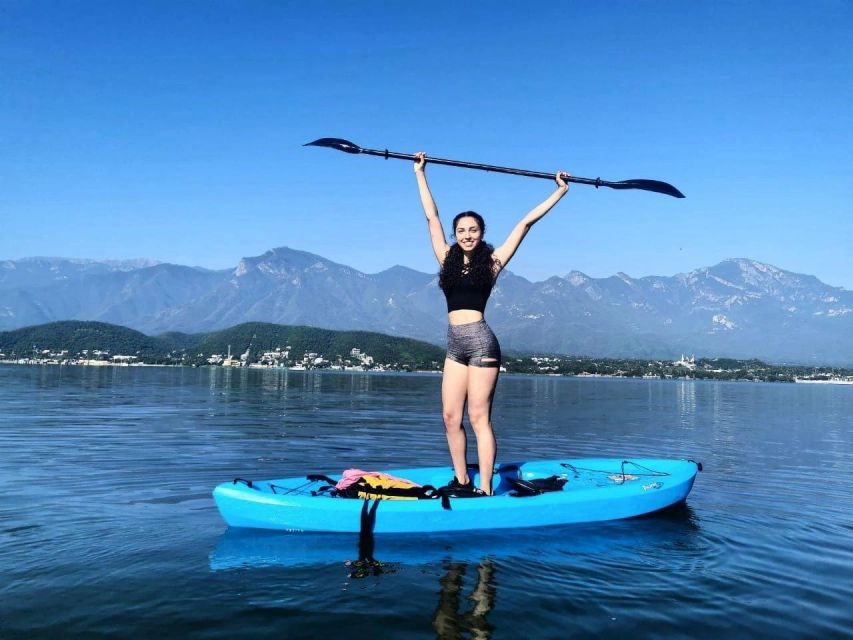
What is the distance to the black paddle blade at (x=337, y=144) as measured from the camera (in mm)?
9061

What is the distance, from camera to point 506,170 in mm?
8820

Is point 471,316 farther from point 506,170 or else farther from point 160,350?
point 160,350

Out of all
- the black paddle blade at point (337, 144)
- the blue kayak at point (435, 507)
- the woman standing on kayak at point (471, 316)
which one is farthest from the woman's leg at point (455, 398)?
the black paddle blade at point (337, 144)

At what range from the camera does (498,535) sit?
23.4ft

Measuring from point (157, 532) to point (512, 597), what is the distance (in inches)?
163

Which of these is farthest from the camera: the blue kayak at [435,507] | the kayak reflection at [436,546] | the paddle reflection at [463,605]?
the blue kayak at [435,507]

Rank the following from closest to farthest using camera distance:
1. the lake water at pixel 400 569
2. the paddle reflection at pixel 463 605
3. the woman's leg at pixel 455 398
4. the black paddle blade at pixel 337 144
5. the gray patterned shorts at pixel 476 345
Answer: the paddle reflection at pixel 463 605, the lake water at pixel 400 569, the gray patterned shorts at pixel 476 345, the woman's leg at pixel 455 398, the black paddle blade at pixel 337 144

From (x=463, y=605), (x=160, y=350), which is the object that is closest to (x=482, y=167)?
(x=463, y=605)

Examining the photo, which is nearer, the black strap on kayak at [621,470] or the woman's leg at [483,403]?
the woman's leg at [483,403]

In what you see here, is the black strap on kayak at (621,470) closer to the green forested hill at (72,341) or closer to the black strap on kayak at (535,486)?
the black strap on kayak at (535,486)

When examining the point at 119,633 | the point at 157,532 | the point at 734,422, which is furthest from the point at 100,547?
the point at 734,422

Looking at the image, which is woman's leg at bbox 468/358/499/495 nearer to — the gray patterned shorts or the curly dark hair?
the gray patterned shorts

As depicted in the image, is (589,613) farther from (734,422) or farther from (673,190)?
(734,422)

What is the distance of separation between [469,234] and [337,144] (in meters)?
3.07
